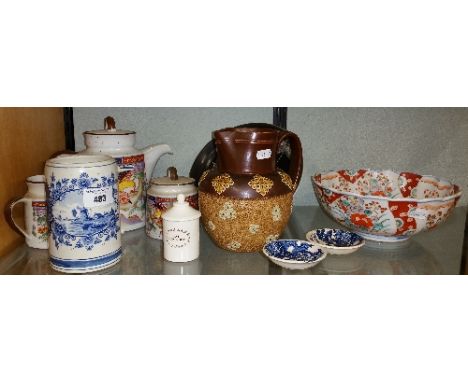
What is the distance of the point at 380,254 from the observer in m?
0.85

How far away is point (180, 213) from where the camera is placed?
2.51 feet

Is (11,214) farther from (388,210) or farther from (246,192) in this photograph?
(388,210)

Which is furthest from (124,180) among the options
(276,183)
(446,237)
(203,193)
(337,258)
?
(446,237)

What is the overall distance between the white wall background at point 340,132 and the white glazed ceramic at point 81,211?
1.14 ft

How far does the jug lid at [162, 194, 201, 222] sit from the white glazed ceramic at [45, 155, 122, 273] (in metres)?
0.09

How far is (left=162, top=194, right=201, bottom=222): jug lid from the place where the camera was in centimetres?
76

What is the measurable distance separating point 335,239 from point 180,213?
322 millimetres

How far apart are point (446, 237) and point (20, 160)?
2.81 feet

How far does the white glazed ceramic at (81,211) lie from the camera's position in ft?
2.30

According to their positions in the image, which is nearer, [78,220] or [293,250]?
[78,220]

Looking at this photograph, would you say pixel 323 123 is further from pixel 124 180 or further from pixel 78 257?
pixel 78 257

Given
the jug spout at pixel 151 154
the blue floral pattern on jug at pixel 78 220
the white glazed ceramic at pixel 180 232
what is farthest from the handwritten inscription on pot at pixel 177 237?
the jug spout at pixel 151 154

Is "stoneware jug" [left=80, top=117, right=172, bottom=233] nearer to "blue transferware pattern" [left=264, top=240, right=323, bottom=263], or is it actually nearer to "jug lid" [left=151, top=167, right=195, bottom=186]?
"jug lid" [left=151, top=167, right=195, bottom=186]

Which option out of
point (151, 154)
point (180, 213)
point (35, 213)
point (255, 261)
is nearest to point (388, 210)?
point (255, 261)
